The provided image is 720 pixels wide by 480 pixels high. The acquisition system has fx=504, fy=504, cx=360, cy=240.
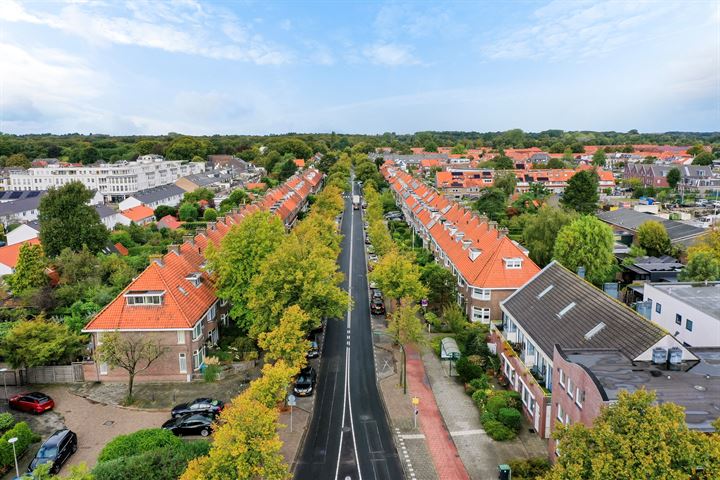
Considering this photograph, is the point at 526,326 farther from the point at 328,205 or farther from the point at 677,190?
the point at 677,190

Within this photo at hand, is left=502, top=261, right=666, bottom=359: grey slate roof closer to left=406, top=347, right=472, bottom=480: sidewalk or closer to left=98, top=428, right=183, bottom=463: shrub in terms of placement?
left=406, top=347, right=472, bottom=480: sidewalk

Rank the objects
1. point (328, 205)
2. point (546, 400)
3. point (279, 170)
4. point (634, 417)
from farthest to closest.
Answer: point (279, 170) → point (328, 205) → point (546, 400) → point (634, 417)

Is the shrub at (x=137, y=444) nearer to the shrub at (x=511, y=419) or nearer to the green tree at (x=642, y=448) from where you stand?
the shrub at (x=511, y=419)

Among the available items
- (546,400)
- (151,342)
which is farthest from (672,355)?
(151,342)

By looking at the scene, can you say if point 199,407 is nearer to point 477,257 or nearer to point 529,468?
point 529,468

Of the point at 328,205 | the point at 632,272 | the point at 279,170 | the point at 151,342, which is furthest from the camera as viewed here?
the point at 279,170

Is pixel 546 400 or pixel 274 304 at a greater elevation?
pixel 274 304
